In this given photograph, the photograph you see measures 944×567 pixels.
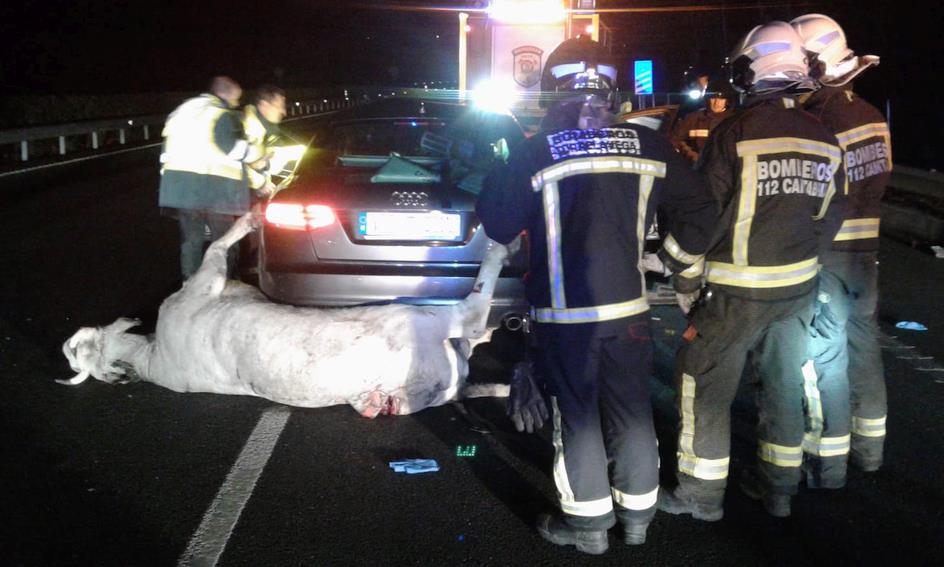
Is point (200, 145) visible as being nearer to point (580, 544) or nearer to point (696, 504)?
point (580, 544)

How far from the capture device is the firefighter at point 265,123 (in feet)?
20.8

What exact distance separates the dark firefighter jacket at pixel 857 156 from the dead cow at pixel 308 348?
1.70 m

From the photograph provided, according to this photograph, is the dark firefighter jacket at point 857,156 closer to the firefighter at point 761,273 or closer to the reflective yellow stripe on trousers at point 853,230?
the reflective yellow stripe on trousers at point 853,230

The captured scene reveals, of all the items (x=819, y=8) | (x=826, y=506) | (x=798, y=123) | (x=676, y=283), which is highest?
(x=819, y=8)

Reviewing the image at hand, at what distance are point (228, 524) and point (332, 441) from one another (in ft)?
2.98

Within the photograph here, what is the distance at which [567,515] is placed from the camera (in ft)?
11.3

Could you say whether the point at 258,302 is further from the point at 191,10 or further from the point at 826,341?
the point at 191,10

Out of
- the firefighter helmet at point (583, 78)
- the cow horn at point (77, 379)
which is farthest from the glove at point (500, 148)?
the cow horn at point (77, 379)

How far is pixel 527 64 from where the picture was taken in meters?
14.1

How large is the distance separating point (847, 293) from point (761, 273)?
70 cm

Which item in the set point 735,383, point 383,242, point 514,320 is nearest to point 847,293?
point 735,383

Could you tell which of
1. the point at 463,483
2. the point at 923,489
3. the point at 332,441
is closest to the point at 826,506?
the point at 923,489

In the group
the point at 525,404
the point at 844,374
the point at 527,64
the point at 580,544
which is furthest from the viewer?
the point at 527,64

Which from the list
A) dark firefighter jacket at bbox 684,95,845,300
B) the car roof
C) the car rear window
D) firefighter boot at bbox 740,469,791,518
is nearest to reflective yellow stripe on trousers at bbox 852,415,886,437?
firefighter boot at bbox 740,469,791,518
